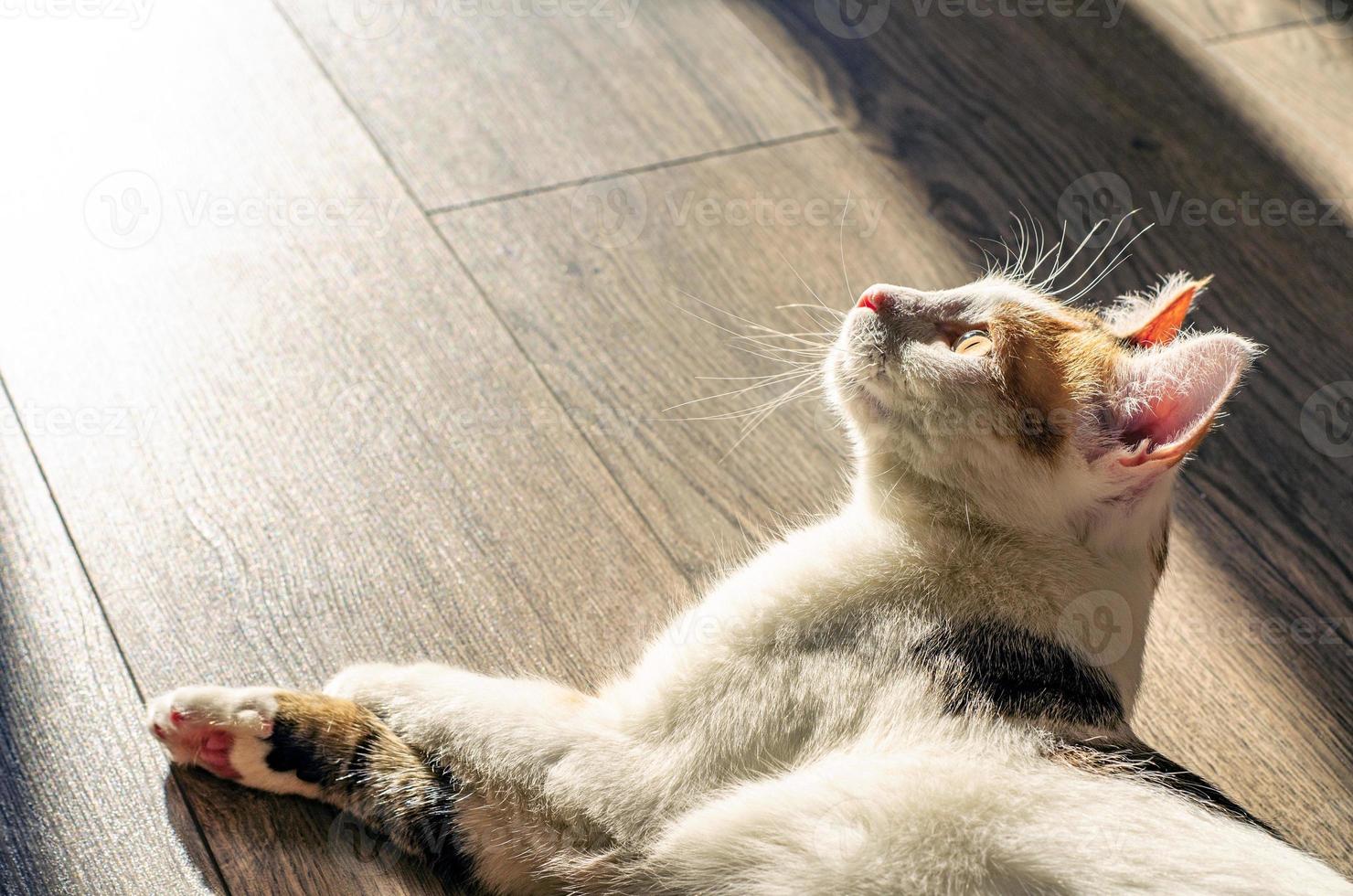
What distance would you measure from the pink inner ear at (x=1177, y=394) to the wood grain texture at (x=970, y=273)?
1.70ft

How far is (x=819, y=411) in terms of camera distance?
1798 mm

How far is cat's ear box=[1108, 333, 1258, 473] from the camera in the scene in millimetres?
1054

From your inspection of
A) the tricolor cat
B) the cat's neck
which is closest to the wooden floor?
the tricolor cat

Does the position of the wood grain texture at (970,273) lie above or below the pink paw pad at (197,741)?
above

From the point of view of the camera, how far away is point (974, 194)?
2.24 meters

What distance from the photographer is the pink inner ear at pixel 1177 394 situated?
1051mm

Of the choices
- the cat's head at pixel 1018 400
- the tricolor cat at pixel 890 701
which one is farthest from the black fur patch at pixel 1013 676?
the cat's head at pixel 1018 400

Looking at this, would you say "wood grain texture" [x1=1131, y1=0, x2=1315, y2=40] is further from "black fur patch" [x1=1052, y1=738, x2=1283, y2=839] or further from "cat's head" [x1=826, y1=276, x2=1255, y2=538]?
"black fur patch" [x1=1052, y1=738, x2=1283, y2=839]

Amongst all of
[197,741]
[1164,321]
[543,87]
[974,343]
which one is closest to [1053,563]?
[974,343]

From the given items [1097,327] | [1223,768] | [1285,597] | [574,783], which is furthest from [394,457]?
[1285,597]

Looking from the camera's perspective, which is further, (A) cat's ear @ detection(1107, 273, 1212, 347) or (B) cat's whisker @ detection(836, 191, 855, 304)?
(B) cat's whisker @ detection(836, 191, 855, 304)

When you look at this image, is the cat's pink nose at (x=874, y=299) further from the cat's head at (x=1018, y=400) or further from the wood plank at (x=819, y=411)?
the wood plank at (x=819, y=411)

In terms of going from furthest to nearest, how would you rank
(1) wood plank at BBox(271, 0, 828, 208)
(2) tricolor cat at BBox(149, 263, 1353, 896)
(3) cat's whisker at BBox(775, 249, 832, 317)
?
(1) wood plank at BBox(271, 0, 828, 208)
(3) cat's whisker at BBox(775, 249, 832, 317)
(2) tricolor cat at BBox(149, 263, 1353, 896)

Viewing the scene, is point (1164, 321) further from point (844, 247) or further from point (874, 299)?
point (844, 247)
